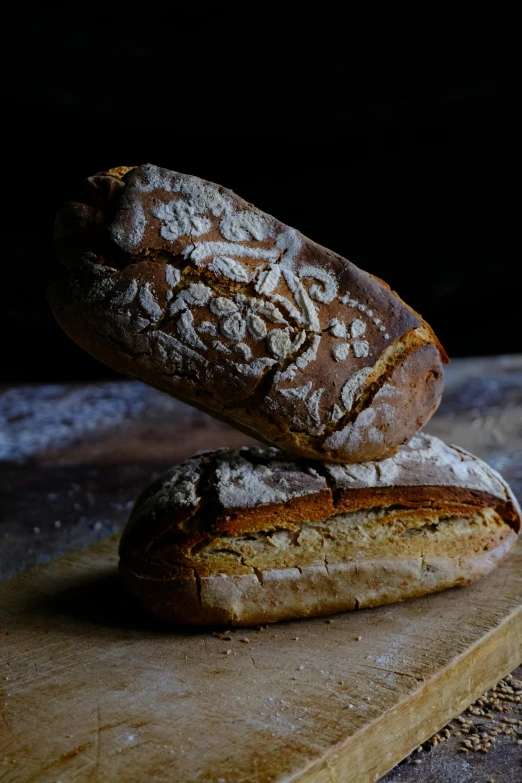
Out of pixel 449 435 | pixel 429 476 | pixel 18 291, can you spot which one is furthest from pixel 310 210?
pixel 429 476

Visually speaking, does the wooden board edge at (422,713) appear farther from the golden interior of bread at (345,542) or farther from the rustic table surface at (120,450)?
the golden interior of bread at (345,542)

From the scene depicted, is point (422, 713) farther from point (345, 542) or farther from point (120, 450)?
point (120, 450)

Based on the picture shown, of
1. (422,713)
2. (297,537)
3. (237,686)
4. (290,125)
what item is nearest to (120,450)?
(297,537)

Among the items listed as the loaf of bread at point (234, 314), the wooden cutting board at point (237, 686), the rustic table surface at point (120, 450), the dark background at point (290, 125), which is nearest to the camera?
the wooden cutting board at point (237, 686)

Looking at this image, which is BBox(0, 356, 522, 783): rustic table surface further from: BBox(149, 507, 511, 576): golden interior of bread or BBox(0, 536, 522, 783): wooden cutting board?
BBox(149, 507, 511, 576): golden interior of bread

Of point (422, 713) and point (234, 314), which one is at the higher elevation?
point (234, 314)

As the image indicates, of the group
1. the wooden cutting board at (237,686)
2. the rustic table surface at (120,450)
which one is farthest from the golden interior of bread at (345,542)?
the rustic table surface at (120,450)
